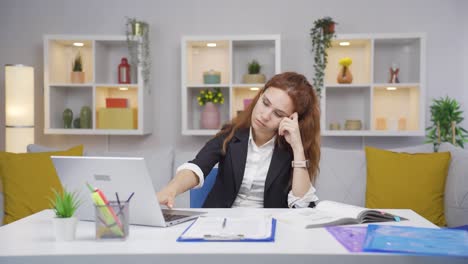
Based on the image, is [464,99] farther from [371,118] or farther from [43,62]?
[43,62]

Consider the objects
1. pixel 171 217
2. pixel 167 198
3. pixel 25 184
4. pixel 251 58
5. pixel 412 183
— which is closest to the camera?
pixel 171 217

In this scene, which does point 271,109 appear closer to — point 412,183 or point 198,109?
point 412,183

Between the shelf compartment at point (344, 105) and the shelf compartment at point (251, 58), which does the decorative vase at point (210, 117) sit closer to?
the shelf compartment at point (251, 58)

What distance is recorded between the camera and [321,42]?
13.5ft

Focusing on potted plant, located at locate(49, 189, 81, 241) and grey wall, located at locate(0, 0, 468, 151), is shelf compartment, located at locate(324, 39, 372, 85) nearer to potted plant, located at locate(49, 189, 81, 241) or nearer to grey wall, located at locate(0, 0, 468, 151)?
grey wall, located at locate(0, 0, 468, 151)

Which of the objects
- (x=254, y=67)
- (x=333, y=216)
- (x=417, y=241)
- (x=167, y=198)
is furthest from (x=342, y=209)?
(x=254, y=67)

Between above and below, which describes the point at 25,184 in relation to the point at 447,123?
below

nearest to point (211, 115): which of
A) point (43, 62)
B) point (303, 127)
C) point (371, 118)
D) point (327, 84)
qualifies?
point (327, 84)

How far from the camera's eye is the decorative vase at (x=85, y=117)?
4322 millimetres

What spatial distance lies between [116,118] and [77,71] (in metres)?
0.52

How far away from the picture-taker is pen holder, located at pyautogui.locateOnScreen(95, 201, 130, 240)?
50.7 inches

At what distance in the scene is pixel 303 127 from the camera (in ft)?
7.59

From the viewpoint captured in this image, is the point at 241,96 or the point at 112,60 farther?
the point at 112,60

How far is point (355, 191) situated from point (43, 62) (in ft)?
9.85
